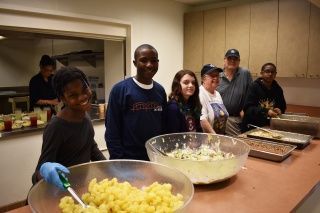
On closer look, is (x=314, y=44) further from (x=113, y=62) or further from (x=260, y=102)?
(x=113, y=62)

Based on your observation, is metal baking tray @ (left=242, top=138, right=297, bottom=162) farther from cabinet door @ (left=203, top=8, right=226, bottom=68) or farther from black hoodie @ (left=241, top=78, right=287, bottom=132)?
cabinet door @ (left=203, top=8, right=226, bottom=68)

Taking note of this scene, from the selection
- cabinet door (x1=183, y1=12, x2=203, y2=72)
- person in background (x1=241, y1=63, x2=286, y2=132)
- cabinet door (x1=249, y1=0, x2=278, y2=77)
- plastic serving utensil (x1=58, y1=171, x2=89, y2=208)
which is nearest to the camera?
plastic serving utensil (x1=58, y1=171, x2=89, y2=208)

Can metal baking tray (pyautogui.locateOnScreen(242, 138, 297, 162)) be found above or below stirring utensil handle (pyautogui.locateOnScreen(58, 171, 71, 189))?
below

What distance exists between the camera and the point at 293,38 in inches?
139

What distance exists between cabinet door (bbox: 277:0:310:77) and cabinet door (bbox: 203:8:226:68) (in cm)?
82

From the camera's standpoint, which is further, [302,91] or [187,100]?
[302,91]

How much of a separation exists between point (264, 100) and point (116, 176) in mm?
1982

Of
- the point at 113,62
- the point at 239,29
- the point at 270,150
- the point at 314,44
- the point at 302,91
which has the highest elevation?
the point at 239,29

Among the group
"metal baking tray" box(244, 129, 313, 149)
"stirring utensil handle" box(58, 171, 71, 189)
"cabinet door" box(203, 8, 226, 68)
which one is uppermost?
"cabinet door" box(203, 8, 226, 68)

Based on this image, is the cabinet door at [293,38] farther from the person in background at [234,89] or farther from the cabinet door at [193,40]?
the cabinet door at [193,40]

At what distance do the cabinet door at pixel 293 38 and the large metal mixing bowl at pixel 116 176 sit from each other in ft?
9.88

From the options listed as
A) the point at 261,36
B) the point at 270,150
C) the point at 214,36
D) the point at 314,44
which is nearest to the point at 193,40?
the point at 214,36

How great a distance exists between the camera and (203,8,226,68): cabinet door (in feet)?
13.6

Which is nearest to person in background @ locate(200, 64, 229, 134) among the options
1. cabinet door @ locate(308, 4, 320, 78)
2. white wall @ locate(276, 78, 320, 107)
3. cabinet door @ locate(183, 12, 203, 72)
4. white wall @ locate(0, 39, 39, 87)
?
cabinet door @ locate(308, 4, 320, 78)
